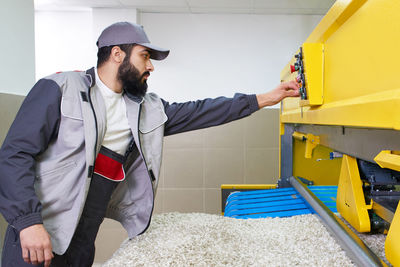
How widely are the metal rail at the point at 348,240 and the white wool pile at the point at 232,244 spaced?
1.3 inches

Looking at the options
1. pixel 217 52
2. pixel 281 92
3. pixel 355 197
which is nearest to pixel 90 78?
pixel 281 92

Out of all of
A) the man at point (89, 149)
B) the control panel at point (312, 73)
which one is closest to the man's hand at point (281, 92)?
the man at point (89, 149)

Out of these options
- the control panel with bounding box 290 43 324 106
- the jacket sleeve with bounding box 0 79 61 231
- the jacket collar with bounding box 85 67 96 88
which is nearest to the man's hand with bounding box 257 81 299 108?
the control panel with bounding box 290 43 324 106

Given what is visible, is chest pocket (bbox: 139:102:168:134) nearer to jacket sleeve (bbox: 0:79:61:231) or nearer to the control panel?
jacket sleeve (bbox: 0:79:61:231)

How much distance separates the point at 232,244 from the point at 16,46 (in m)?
2.10

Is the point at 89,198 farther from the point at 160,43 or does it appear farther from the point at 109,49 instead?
the point at 160,43

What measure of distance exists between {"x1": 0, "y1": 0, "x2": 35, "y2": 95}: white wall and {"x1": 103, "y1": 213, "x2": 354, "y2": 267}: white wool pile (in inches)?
Answer: 60.9

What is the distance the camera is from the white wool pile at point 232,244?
1.19 metres

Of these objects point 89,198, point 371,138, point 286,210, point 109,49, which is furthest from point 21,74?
point 371,138

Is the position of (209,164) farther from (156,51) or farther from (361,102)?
(361,102)

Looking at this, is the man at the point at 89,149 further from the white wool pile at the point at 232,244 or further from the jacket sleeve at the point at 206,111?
the white wool pile at the point at 232,244

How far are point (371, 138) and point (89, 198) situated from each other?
3.96ft

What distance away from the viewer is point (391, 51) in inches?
31.0

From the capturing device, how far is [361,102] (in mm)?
901
